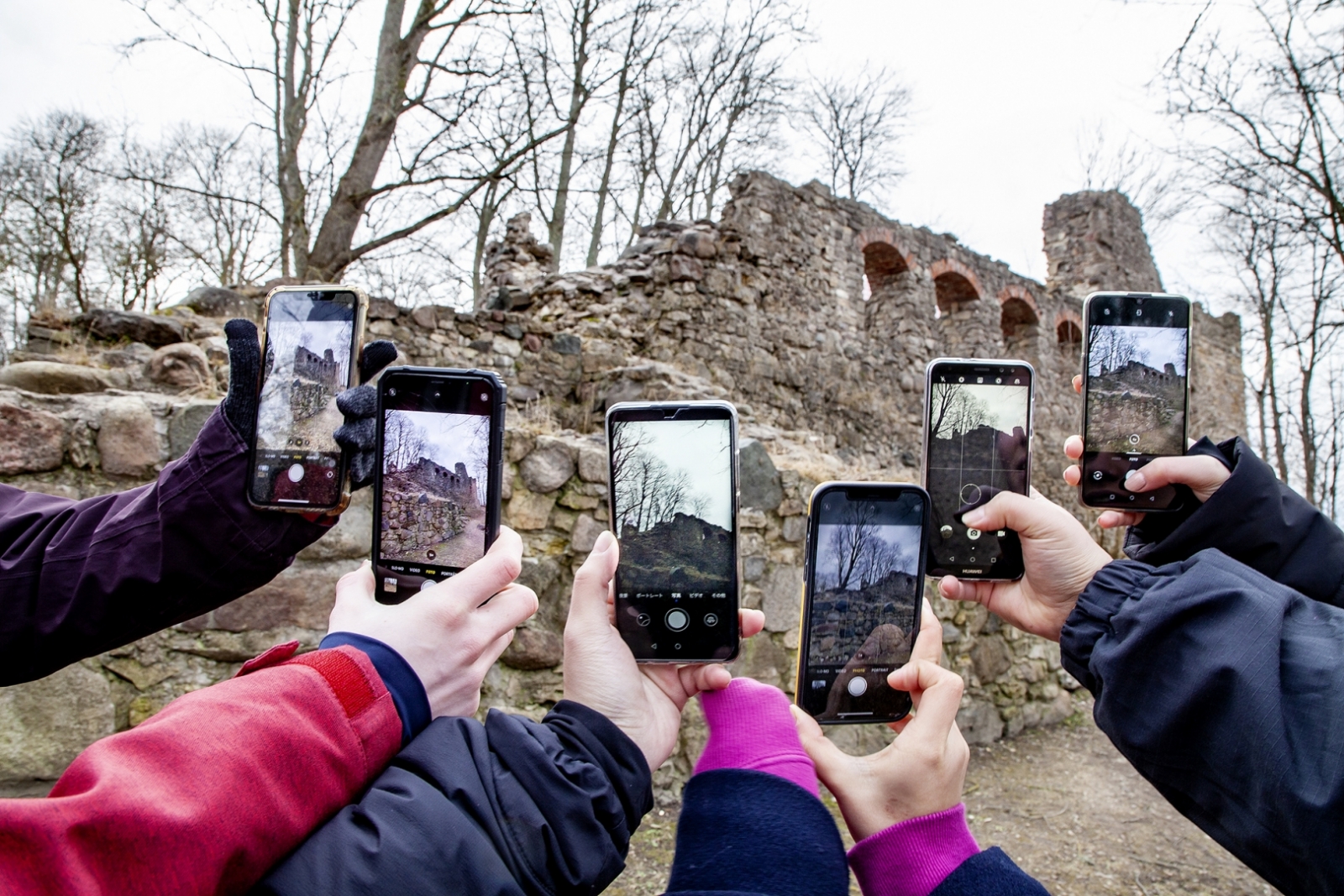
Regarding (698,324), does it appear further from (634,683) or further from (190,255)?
(190,255)

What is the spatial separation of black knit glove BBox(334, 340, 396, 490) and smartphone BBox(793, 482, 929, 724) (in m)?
0.74

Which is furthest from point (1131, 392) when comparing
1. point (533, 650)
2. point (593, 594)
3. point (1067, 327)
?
point (1067, 327)

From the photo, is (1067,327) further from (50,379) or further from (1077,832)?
(50,379)

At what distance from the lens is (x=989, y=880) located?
0.88 metres

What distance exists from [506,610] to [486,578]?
62 mm

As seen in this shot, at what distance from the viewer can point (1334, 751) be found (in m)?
0.86

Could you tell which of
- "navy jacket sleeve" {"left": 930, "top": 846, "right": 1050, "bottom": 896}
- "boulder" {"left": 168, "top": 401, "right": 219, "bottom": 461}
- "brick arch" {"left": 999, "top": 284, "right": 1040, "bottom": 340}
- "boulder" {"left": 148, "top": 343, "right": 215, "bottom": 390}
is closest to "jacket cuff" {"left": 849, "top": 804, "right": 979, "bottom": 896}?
"navy jacket sleeve" {"left": 930, "top": 846, "right": 1050, "bottom": 896}

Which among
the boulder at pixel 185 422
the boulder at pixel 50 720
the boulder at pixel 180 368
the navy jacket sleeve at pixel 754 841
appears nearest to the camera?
the navy jacket sleeve at pixel 754 841

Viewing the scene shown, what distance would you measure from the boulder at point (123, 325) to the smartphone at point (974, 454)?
4.86 metres

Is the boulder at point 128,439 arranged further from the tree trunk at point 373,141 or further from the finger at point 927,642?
the tree trunk at point 373,141

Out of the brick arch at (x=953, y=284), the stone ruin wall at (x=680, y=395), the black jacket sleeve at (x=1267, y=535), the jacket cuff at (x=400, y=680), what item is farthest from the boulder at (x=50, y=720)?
the brick arch at (x=953, y=284)

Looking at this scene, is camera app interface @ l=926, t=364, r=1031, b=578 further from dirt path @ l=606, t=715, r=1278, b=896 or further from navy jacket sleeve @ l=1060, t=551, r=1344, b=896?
dirt path @ l=606, t=715, r=1278, b=896

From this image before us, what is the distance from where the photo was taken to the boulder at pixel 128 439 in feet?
8.54

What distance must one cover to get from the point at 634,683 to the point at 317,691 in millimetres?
439
